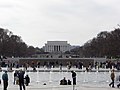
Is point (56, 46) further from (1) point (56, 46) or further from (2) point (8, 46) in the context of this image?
(2) point (8, 46)

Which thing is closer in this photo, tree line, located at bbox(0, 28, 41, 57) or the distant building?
tree line, located at bbox(0, 28, 41, 57)

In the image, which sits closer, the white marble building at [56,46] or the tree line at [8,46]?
the tree line at [8,46]

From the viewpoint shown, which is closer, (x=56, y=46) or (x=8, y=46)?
(x=8, y=46)

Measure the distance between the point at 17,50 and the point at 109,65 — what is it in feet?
202

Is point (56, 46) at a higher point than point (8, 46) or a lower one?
higher

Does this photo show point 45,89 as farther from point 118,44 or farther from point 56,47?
point 56,47

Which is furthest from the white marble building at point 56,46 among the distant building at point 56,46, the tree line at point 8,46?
the tree line at point 8,46

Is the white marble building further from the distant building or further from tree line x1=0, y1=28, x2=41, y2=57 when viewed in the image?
tree line x1=0, y1=28, x2=41, y2=57

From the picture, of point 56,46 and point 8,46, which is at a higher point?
point 56,46

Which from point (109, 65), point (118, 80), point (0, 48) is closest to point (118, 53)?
point (0, 48)

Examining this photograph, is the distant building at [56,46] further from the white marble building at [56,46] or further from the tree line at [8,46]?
the tree line at [8,46]

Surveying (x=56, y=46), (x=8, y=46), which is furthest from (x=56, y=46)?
(x=8, y=46)

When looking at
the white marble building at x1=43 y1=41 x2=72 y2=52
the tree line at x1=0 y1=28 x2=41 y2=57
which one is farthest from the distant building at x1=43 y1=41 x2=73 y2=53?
the tree line at x1=0 y1=28 x2=41 y2=57

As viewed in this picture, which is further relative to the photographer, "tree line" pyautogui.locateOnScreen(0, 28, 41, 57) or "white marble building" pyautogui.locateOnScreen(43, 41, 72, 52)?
"white marble building" pyautogui.locateOnScreen(43, 41, 72, 52)
